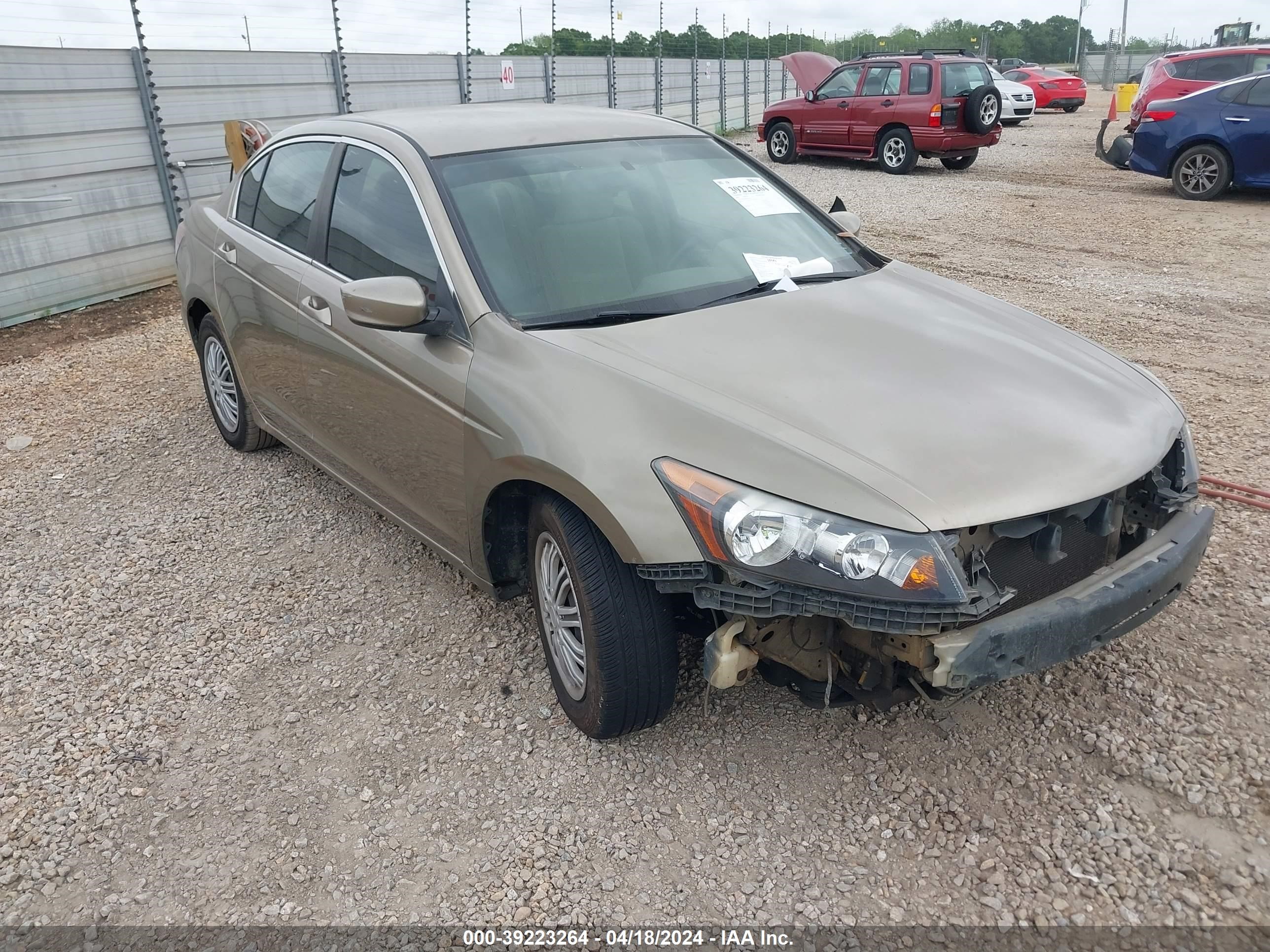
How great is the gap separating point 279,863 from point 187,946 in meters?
0.28

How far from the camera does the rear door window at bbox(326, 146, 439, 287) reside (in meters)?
3.18

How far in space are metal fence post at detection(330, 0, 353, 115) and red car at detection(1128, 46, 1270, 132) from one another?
11.0 m

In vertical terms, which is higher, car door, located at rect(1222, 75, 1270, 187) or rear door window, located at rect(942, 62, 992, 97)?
rear door window, located at rect(942, 62, 992, 97)

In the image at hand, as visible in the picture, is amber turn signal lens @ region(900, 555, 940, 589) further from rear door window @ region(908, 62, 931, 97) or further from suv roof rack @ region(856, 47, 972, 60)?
suv roof rack @ region(856, 47, 972, 60)

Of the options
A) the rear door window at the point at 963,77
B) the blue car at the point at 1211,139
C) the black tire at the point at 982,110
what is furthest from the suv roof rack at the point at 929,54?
the blue car at the point at 1211,139

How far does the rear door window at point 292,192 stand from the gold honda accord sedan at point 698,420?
28mm

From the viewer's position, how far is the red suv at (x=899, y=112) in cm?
1459

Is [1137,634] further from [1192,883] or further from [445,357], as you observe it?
[445,357]

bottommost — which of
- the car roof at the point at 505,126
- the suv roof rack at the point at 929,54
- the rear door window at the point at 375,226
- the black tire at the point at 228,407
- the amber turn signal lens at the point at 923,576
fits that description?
the black tire at the point at 228,407

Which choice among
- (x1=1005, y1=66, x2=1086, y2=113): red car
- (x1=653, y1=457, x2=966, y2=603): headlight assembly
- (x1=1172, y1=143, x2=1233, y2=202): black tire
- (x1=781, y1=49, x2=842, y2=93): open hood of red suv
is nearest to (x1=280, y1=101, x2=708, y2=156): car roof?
→ (x1=653, y1=457, x2=966, y2=603): headlight assembly

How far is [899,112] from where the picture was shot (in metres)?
15.0

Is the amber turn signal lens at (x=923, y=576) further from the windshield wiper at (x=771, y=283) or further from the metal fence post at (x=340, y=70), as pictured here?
the metal fence post at (x=340, y=70)

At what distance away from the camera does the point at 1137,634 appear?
3.24m

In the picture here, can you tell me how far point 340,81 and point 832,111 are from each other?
7993 mm
